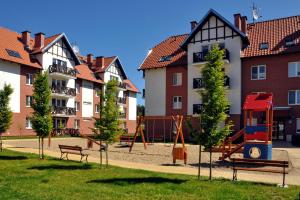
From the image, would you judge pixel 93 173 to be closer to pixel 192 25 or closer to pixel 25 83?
pixel 25 83

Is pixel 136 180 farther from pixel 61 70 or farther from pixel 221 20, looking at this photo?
pixel 61 70

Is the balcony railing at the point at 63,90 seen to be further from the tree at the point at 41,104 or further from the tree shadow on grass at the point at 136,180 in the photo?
the tree shadow on grass at the point at 136,180

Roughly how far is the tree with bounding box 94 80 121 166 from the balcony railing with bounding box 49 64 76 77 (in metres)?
27.9

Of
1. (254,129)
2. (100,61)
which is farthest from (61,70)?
(254,129)

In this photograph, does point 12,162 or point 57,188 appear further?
point 12,162

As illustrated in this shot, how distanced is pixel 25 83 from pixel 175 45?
17.2 m

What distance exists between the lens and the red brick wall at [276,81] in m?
32.9

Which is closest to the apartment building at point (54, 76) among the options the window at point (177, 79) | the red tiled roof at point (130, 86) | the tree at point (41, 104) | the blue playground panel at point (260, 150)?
the red tiled roof at point (130, 86)

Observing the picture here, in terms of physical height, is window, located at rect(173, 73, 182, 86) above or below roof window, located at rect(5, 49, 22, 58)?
below

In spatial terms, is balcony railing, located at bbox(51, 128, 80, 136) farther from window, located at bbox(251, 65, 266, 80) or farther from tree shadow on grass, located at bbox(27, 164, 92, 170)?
tree shadow on grass, located at bbox(27, 164, 92, 170)

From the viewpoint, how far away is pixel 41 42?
42.8 metres

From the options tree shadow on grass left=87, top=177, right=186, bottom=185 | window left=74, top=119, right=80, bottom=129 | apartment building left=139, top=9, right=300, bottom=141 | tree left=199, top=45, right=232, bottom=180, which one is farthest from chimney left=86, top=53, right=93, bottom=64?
tree shadow on grass left=87, top=177, right=186, bottom=185

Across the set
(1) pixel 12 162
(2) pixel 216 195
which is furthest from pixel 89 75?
(2) pixel 216 195

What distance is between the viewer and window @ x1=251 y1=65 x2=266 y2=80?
34.6 metres
